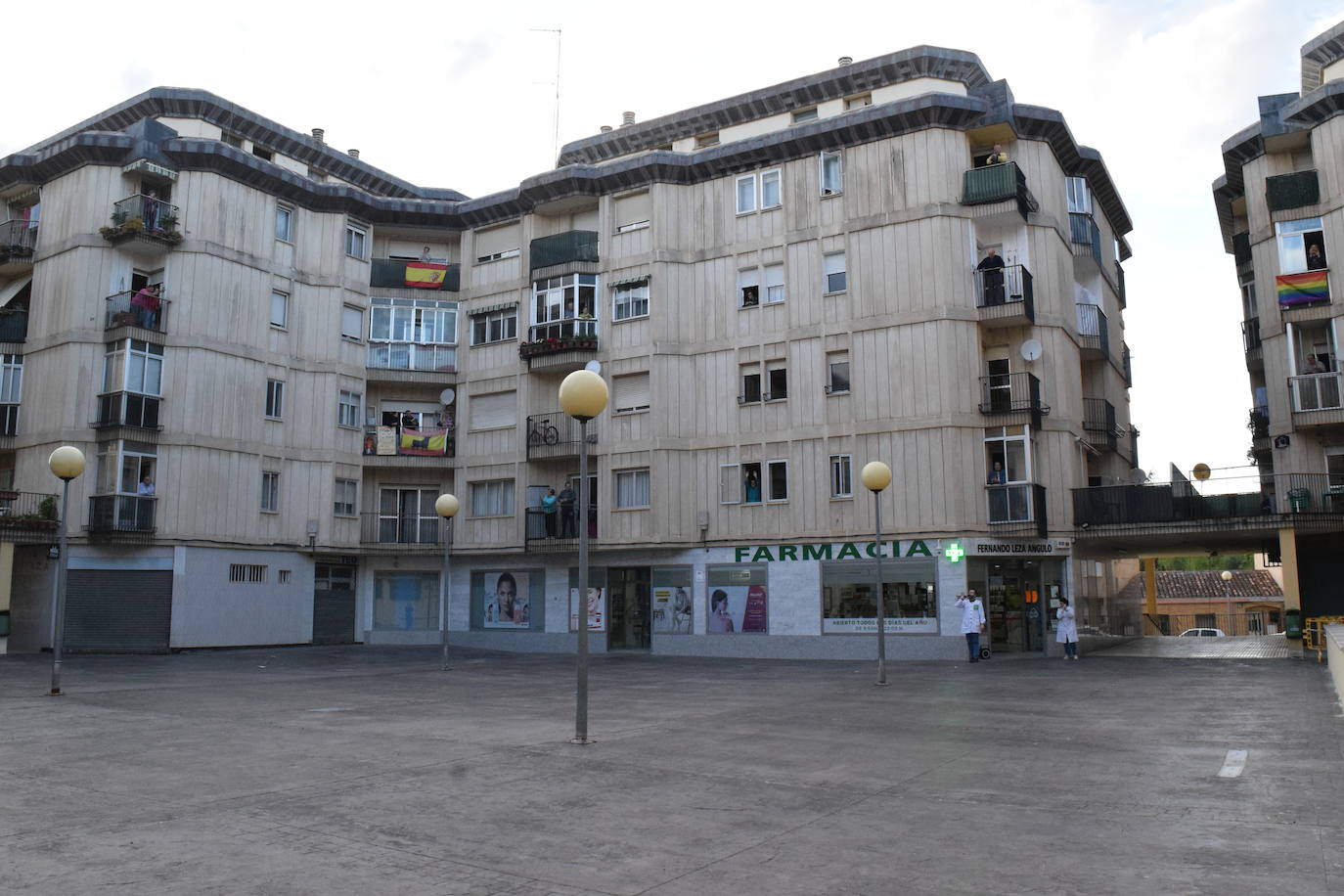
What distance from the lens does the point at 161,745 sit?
11.2m

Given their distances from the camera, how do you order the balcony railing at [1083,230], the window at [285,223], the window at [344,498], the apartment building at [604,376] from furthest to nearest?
1. the window at [344,498]
2. the window at [285,223]
3. the balcony railing at [1083,230]
4. the apartment building at [604,376]

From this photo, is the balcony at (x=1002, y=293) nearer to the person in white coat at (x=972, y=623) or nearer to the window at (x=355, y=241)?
the person in white coat at (x=972, y=623)

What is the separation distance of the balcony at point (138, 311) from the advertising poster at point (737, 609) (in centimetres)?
1884

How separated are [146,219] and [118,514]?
9.05 meters

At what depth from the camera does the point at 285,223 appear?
35.7 metres

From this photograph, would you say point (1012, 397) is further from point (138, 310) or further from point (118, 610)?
point (118, 610)

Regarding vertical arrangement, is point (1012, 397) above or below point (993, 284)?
below

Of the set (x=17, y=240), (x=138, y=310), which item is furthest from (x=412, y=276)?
(x=17, y=240)

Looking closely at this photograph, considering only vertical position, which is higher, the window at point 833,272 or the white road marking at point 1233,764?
the window at point 833,272

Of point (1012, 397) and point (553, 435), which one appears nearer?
point (1012, 397)

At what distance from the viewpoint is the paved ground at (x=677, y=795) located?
20.0 ft

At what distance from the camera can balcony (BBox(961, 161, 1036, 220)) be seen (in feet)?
96.6

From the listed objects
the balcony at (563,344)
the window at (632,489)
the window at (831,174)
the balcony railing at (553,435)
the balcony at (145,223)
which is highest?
the window at (831,174)

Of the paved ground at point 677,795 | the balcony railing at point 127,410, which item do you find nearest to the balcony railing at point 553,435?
the balcony railing at point 127,410
